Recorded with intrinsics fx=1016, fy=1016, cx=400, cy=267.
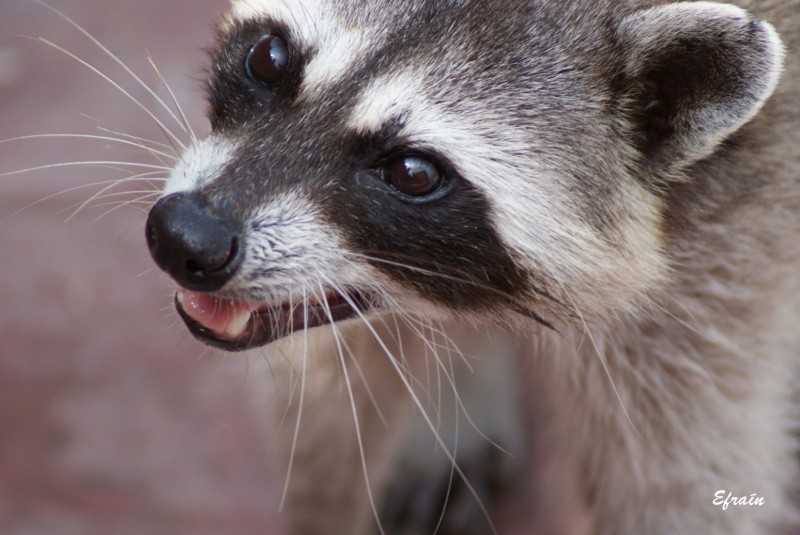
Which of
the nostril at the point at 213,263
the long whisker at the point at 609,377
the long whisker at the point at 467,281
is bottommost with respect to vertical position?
the long whisker at the point at 609,377

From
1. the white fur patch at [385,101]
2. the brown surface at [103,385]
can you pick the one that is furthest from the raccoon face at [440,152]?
the brown surface at [103,385]

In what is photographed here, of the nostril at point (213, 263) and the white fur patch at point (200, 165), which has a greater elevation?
the white fur patch at point (200, 165)

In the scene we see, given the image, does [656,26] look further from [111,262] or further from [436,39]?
[111,262]

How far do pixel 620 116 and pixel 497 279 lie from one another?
0.49 metres

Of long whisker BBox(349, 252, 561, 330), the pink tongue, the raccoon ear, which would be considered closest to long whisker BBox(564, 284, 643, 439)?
long whisker BBox(349, 252, 561, 330)

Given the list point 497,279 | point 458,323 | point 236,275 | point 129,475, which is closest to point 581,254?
point 497,279

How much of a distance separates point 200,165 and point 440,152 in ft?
1.81

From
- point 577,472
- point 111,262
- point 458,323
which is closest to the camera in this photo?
point 458,323

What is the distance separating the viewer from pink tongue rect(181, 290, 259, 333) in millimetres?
2436

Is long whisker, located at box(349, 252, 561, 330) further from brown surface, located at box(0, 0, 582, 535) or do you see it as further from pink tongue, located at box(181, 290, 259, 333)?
brown surface, located at box(0, 0, 582, 535)

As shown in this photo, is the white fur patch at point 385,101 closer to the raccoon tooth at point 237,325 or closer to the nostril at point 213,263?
the nostril at point 213,263

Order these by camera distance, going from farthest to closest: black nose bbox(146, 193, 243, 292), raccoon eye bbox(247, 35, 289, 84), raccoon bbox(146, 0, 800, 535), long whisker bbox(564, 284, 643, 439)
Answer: long whisker bbox(564, 284, 643, 439)
raccoon eye bbox(247, 35, 289, 84)
raccoon bbox(146, 0, 800, 535)
black nose bbox(146, 193, 243, 292)

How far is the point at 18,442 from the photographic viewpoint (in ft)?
12.1

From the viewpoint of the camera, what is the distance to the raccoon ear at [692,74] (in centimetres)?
223
